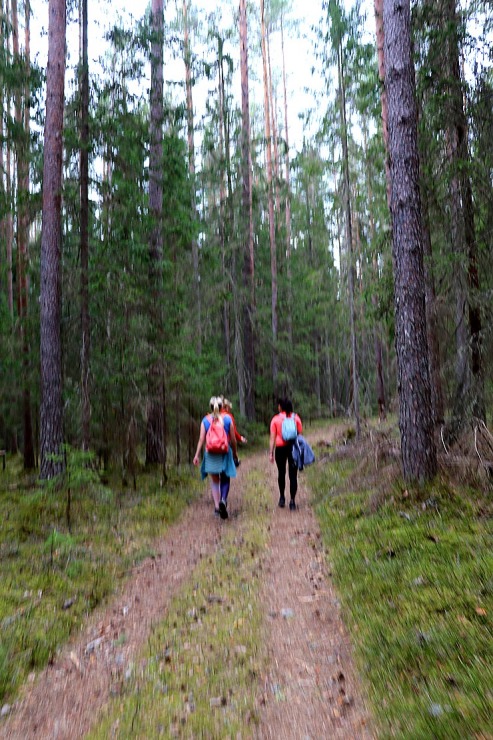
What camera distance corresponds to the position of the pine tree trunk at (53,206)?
949cm

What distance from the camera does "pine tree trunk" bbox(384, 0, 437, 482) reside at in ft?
22.6

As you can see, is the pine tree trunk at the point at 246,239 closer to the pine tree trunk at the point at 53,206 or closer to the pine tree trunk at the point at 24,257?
the pine tree trunk at the point at 24,257

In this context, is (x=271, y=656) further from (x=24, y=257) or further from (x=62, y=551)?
(x=24, y=257)

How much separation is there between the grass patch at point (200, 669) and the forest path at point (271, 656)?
0.37ft

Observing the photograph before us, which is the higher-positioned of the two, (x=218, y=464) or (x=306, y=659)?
(x=218, y=464)

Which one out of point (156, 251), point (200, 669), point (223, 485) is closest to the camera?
point (200, 669)

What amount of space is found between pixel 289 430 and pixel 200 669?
17.7 feet

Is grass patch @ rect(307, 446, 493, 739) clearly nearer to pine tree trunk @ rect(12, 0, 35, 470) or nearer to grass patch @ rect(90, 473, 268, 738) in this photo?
grass patch @ rect(90, 473, 268, 738)

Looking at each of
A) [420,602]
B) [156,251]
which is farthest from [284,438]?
[156,251]

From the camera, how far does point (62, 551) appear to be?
21.0 feet

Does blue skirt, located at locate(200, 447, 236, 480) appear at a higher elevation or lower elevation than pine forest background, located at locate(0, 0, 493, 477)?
lower

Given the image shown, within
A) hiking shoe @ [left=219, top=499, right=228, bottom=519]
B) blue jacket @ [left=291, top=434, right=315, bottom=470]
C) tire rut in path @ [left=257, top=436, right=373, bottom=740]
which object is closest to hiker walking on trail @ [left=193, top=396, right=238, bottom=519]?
hiking shoe @ [left=219, top=499, right=228, bottom=519]

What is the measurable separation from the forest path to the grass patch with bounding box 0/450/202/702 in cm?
20

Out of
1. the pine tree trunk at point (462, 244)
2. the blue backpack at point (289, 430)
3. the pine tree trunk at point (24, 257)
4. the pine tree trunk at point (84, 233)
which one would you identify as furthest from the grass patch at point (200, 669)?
the pine tree trunk at point (24, 257)
